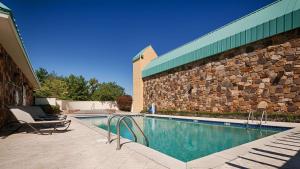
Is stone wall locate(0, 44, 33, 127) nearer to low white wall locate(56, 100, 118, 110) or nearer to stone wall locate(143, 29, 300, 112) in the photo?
stone wall locate(143, 29, 300, 112)

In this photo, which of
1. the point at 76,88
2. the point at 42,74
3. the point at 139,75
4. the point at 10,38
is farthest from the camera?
the point at 42,74

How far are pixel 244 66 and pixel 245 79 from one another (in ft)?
2.74

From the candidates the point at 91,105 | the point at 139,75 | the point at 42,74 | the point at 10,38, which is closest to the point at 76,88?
the point at 91,105

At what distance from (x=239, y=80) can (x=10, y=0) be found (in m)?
15.5

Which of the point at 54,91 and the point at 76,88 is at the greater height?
the point at 76,88

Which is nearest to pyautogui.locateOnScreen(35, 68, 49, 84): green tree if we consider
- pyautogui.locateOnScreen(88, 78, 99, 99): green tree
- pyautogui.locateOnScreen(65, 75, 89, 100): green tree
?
pyautogui.locateOnScreen(65, 75, 89, 100): green tree

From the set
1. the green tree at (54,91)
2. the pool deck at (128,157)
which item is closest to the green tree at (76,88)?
the green tree at (54,91)

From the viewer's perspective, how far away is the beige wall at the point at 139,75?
26.0 meters

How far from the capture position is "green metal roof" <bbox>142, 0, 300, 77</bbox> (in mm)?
→ 10172

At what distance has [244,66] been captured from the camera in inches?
492

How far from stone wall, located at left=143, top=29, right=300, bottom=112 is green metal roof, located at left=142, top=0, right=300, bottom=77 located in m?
0.38

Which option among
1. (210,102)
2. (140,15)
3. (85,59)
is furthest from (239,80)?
(85,59)

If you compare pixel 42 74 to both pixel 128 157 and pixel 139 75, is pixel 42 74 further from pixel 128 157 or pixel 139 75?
pixel 128 157

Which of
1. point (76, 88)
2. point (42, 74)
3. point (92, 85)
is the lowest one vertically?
point (76, 88)
